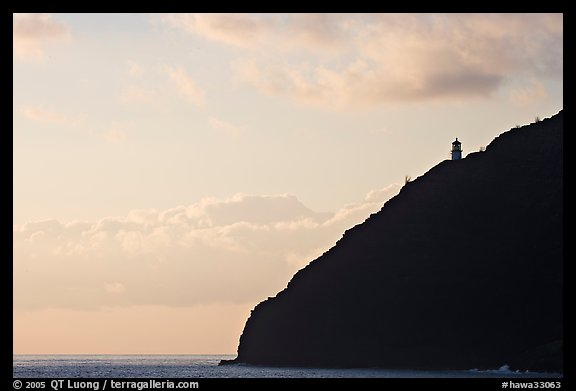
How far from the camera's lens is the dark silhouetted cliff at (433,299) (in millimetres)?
176000

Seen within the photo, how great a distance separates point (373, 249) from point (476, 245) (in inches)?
828

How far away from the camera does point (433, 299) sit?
185m

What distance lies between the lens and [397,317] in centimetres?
18288

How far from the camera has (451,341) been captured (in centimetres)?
17662

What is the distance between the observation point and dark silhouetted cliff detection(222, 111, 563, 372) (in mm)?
176000
